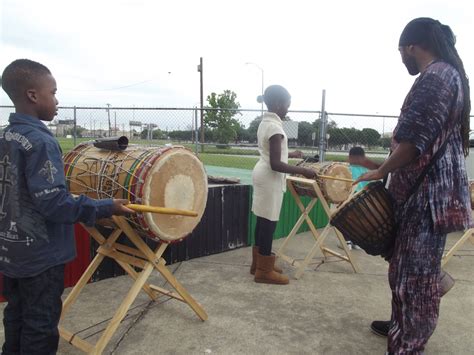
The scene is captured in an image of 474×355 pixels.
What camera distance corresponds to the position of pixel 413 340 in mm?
2266

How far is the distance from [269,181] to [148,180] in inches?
65.6

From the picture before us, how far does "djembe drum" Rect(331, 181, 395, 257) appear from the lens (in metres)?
2.40

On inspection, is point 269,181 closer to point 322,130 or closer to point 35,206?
point 35,206

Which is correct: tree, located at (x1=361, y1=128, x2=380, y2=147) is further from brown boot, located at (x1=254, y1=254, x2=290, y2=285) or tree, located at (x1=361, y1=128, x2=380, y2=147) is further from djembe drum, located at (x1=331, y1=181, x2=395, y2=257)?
djembe drum, located at (x1=331, y1=181, x2=395, y2=257)

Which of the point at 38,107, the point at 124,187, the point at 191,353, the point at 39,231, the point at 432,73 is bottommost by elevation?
the point at 191,353

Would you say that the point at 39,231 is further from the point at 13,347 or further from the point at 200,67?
the point at 200,67

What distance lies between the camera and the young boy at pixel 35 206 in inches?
72.4

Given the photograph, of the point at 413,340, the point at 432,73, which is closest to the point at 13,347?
the point at 413,340

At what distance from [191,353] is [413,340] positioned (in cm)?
136

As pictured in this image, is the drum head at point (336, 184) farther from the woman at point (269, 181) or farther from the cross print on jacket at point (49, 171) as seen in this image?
the cross print on jacket at point (49, 171)

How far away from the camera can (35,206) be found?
191 cm

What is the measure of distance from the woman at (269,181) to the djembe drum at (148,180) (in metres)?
1.18

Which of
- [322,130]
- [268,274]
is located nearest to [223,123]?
[322,130]

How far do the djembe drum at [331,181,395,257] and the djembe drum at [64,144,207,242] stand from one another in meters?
1.00
